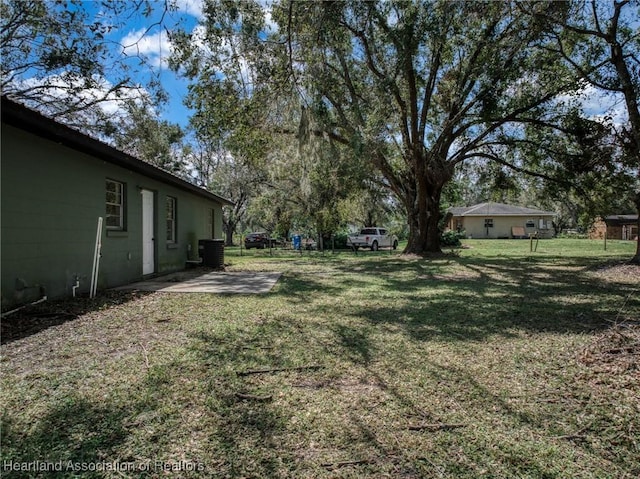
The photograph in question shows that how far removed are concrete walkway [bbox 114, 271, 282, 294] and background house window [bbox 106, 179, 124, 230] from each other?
1342mm

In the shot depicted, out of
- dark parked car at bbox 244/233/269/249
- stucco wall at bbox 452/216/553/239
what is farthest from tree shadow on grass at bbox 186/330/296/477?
stucco wall at bbox 452/216/553/239

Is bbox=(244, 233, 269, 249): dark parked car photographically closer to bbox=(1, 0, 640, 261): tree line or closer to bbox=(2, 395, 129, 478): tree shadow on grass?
bbox=(1, 0, 640, 261): tree line

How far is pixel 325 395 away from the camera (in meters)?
2.96

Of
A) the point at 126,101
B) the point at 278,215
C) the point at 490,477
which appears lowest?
the point at 490,477

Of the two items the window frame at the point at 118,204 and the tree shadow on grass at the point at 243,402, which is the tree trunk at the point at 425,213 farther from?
the tree shadow on grass at the point at 243,402

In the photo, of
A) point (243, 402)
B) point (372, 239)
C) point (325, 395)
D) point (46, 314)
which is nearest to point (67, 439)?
point (243, 402)

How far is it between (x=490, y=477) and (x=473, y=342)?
239 centimetres

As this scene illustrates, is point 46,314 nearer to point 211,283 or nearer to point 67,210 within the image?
point 67,210

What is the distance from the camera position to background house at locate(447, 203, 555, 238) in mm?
38500

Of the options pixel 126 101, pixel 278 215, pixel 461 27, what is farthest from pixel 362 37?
pixel 278 215

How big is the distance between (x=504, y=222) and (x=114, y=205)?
127 feet

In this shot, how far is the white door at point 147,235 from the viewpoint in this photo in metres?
9.20

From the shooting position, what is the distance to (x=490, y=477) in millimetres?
2035

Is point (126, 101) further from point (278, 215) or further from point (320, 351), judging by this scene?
point (278, 215)
